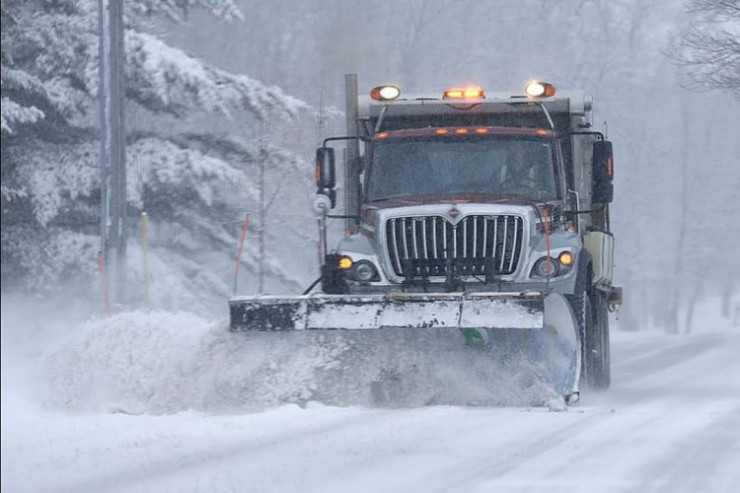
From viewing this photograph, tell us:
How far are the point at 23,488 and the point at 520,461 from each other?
8.21 feet

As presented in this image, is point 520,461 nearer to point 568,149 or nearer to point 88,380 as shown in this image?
point 88,380

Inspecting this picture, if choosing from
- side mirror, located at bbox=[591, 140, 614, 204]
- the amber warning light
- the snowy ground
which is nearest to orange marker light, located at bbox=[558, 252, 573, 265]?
the snowy ground

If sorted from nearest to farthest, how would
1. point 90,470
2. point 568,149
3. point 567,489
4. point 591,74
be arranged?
point 567,489 < point 90,470 < point 568,149 < point 591,74

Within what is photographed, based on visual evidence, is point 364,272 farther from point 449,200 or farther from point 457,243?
point 449,200

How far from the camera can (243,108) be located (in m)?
22.4

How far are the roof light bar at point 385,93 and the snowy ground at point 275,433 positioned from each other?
9.24ft

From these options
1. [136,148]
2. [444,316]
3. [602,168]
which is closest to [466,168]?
[602,168]

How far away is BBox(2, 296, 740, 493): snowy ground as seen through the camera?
6934 mm

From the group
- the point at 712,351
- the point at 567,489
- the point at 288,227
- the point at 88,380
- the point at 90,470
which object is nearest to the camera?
the point at 567,489

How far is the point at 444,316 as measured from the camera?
32.7 feet

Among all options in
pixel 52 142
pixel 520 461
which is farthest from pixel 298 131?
pixel 520 461

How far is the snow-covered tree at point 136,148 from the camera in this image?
19.3 meters

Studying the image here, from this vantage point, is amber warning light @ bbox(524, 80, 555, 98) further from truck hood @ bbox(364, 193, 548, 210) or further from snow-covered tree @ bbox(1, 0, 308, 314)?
snow-covered tree @ bbox(1, 0, 308, 314)

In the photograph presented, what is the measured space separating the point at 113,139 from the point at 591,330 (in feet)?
24.9
